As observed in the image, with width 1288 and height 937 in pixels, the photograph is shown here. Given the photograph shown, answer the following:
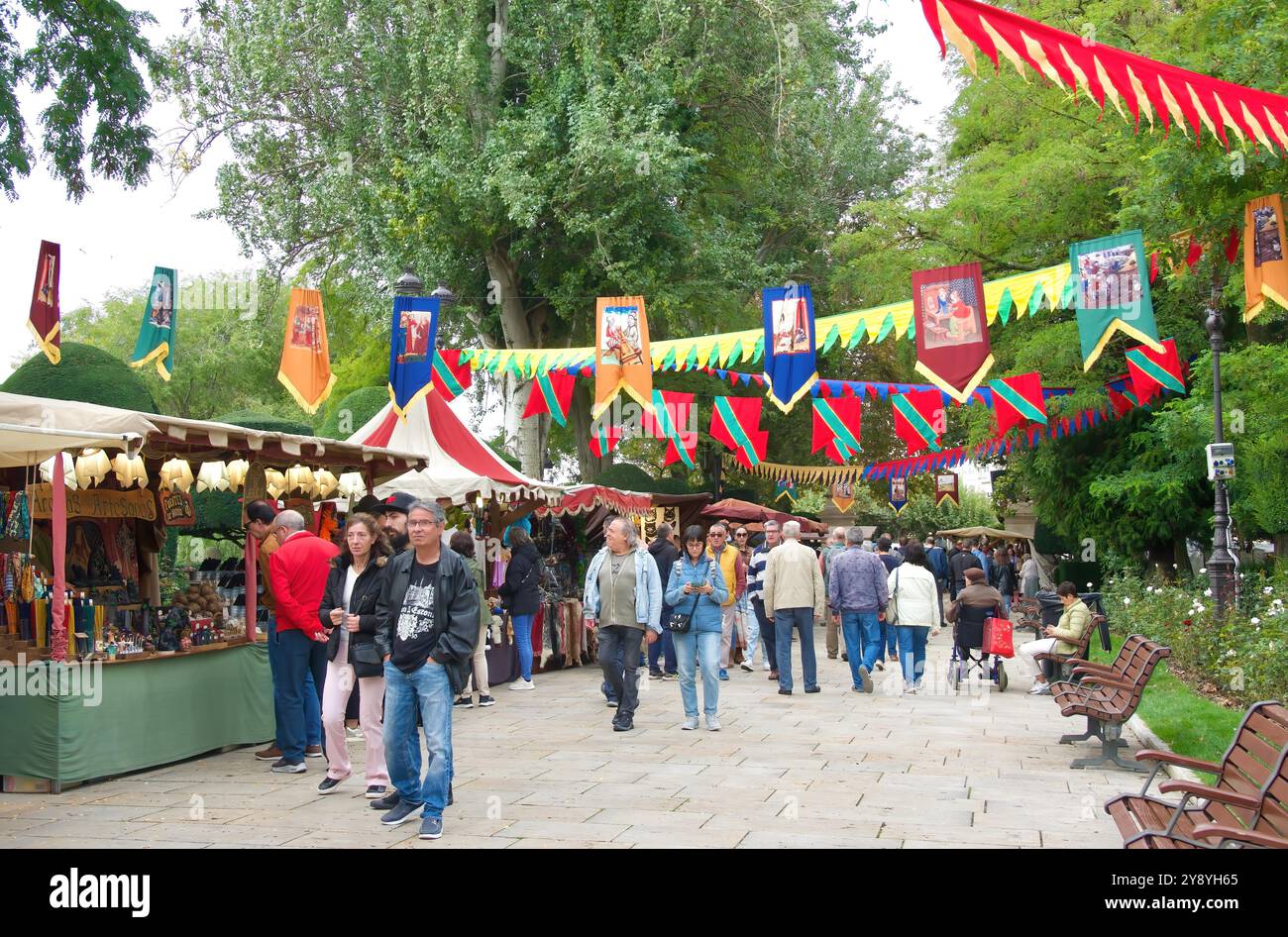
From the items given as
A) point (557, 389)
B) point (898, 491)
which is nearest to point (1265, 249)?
point (557, 389)

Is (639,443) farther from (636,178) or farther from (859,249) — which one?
(636,178)

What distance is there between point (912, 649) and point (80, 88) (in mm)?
10797

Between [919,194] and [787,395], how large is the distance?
34.0 ft

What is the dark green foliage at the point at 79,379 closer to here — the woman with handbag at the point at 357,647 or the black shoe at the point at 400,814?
the woman with handbag at the point at 357,647

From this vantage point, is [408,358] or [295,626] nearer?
[295,626]

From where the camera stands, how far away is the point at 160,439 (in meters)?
8.55

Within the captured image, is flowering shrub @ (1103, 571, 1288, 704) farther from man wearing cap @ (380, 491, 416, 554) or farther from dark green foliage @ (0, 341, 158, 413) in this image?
dark green foliage @ (0, 341, 158, 413)

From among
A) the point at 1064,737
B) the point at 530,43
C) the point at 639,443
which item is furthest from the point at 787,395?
the point at 639,443

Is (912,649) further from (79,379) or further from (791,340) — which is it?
(79,379)

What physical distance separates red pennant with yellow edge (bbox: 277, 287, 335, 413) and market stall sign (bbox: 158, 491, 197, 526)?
4.50 metres

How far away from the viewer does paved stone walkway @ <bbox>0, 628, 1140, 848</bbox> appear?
612 centimetres

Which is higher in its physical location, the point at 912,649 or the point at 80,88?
the point at 80,88

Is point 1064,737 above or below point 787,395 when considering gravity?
below

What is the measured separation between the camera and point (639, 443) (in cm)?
3219
